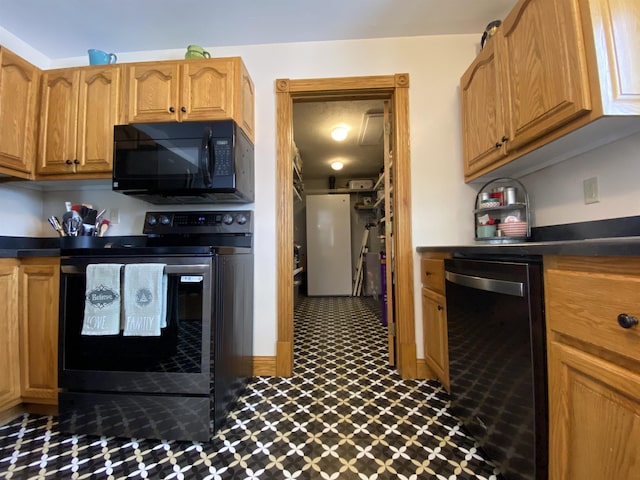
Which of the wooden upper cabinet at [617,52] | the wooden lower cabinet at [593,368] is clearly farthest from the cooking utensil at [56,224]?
the wooden upper cabinet at [617,52]

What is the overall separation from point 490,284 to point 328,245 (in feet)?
13.2

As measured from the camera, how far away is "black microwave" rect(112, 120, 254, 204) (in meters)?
1.53

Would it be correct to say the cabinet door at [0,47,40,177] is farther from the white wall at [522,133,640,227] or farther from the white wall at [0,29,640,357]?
the white wall at [522,133,640,227]

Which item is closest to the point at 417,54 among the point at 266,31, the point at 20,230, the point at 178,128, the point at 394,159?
the point at 394,159

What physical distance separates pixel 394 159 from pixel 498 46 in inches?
30.5

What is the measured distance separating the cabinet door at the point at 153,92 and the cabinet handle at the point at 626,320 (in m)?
2.08

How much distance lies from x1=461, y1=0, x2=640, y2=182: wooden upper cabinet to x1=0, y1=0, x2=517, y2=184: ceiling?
48 centimetres

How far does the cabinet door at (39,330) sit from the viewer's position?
4.61ft

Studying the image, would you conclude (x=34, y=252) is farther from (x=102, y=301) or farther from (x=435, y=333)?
(x=435, y=333)

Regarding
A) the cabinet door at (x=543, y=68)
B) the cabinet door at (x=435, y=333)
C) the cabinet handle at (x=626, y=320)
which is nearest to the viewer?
the cabinet handle at (x=626, y=320)

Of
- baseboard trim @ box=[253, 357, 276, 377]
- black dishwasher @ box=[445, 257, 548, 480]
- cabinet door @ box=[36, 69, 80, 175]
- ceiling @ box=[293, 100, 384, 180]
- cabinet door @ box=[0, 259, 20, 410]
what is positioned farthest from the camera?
ceiling @ box=[293, 100, 384, 180]

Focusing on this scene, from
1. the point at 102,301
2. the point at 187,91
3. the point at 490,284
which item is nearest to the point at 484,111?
the point at 490,284

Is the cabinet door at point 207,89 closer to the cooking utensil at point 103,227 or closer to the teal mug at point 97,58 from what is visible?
the teal mug at point 97,58

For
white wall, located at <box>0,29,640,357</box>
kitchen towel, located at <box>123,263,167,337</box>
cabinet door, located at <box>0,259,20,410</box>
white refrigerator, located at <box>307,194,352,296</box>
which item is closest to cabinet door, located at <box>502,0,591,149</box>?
white wall, located at <box>0,29,640,357</box>
